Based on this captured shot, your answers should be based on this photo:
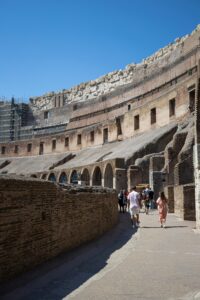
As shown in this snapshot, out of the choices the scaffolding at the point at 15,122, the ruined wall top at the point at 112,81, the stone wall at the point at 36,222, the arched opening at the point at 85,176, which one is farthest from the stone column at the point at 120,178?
the scaffolding at the point at 15,122

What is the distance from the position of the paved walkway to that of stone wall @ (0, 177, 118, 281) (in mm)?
220

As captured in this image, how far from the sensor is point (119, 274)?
5.67 m

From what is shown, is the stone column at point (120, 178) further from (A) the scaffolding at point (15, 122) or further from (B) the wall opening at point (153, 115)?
(A) the scaffolding at point (15, 122)

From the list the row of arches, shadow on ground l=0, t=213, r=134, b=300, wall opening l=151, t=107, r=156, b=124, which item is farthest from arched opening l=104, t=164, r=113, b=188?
shadow on ground l=0, t=213, r=134, b=300

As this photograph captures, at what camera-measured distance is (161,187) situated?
63.8 feet

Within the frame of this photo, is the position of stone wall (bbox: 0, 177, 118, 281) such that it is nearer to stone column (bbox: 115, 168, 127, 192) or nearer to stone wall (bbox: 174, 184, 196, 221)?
stone wall (bbox: 174, 184, 196, 221)

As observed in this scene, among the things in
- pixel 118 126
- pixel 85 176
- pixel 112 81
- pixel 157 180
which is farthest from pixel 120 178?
pixel 112 81

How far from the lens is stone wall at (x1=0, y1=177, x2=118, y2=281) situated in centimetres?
505

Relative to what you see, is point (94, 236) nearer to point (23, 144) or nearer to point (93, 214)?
point (93, 214)

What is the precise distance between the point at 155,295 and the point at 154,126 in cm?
2704

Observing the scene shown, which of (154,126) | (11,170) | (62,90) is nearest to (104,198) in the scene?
(154,126)

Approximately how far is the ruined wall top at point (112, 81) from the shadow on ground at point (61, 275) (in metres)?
31.0

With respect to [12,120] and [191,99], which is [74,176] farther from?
[12,120]

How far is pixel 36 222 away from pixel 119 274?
1523 mm
